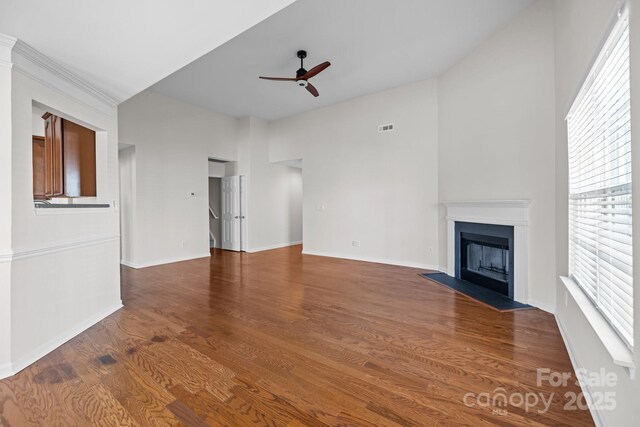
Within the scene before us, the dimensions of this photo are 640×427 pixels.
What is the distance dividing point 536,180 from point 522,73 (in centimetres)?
127

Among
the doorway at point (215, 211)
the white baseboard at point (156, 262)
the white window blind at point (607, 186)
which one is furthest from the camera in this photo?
the doorway at point (215, 211)

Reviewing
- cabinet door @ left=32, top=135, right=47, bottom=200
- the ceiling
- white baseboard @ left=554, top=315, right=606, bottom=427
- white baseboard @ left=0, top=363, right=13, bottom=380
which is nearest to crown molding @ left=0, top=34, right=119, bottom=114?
cabinet door @ left=32, top=135, right=47, bottom=200

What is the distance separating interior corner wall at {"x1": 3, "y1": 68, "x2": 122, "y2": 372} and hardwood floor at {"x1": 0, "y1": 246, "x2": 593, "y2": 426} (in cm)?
21

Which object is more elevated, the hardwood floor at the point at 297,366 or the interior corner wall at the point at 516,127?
the interior corner wall at the point at 516,127

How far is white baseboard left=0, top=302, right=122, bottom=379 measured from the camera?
1999 mm

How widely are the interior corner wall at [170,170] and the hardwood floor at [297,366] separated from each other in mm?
2494

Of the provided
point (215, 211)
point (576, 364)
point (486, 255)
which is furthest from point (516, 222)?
point (215, 211)

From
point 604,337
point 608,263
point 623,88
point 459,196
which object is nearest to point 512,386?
point 604,337

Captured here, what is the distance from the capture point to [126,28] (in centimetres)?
200

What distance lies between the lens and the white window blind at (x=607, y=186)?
129 centimetres

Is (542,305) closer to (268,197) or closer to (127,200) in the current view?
(268,197)

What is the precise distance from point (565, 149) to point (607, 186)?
117cm

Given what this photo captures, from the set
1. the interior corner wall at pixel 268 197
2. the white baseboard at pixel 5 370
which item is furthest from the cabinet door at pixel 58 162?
the interior corner wall at pixel 268 197

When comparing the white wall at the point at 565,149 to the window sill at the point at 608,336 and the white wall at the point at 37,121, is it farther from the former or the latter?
the white wall at the point at 37,121
